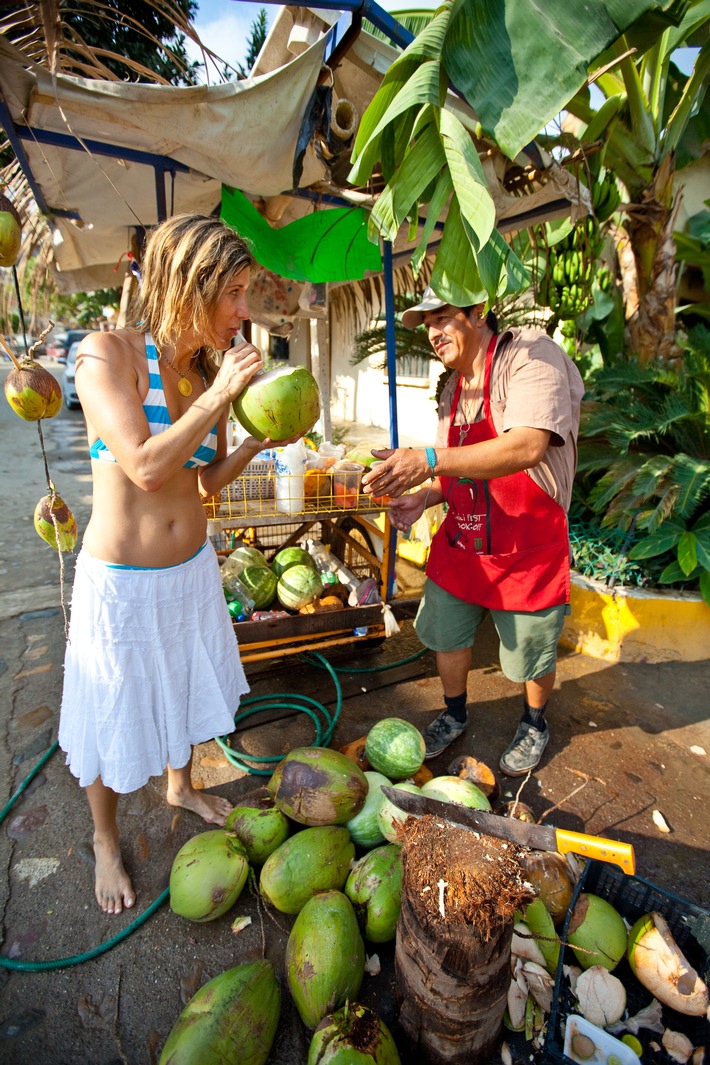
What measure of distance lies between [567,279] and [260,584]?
4577mm

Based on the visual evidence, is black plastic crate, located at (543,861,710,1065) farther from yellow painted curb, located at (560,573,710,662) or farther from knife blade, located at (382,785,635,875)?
yellow painted curb, located at (560,573,710,662)

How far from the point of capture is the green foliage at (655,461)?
3.88 m

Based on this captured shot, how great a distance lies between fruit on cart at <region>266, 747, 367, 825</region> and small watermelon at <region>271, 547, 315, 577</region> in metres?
1.75

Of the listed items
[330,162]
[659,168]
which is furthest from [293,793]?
[659,168]

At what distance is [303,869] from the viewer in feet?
5.91

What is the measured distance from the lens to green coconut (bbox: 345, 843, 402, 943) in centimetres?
174

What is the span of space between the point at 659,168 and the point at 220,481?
4.40m

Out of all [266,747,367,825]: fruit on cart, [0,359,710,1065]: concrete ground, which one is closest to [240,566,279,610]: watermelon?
[0,359,710,1065]: concrete ground

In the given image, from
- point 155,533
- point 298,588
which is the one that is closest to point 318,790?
point 155,533

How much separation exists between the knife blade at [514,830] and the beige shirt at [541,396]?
1.35 metres

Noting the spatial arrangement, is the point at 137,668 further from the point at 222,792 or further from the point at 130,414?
the point at 222,792

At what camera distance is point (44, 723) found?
297cm

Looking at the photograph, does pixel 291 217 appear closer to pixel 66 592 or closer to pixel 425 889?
pixel 66 592

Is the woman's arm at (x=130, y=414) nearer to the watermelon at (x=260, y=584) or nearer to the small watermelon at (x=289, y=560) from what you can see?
the watermelon at (x=260, y=584)
